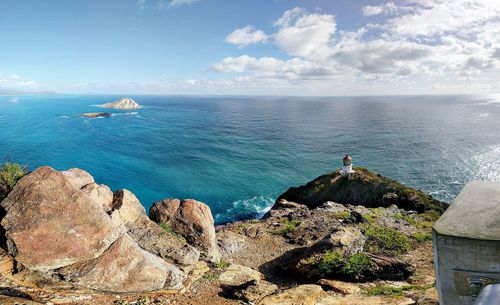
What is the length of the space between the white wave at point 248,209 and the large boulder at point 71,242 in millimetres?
31187

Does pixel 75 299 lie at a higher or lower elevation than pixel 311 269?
higher

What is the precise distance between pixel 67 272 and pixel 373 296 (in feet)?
48.0

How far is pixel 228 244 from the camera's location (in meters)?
25.7

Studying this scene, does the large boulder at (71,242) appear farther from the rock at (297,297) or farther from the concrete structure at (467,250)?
the concrete structure at (467,250)

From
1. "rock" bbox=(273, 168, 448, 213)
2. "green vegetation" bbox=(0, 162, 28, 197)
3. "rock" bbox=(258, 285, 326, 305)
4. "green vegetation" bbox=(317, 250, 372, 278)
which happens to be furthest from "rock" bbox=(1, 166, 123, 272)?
"rock" bbox=(273, 168, 448, 213)

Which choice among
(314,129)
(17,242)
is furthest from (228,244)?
(314,129)

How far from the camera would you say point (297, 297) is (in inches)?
579

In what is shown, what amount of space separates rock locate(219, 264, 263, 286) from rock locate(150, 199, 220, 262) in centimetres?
177

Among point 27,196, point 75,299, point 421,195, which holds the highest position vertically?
point 27,196

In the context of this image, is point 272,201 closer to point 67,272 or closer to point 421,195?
point 421,195

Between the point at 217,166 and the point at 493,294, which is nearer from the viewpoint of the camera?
the point at 493,294

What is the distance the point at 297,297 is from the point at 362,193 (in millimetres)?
33370

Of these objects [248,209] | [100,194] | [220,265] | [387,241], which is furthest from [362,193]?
[100,194]

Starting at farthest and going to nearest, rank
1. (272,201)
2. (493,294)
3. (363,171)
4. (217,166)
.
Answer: (217,166)
(272,201)
(363,171)
(493,294)
